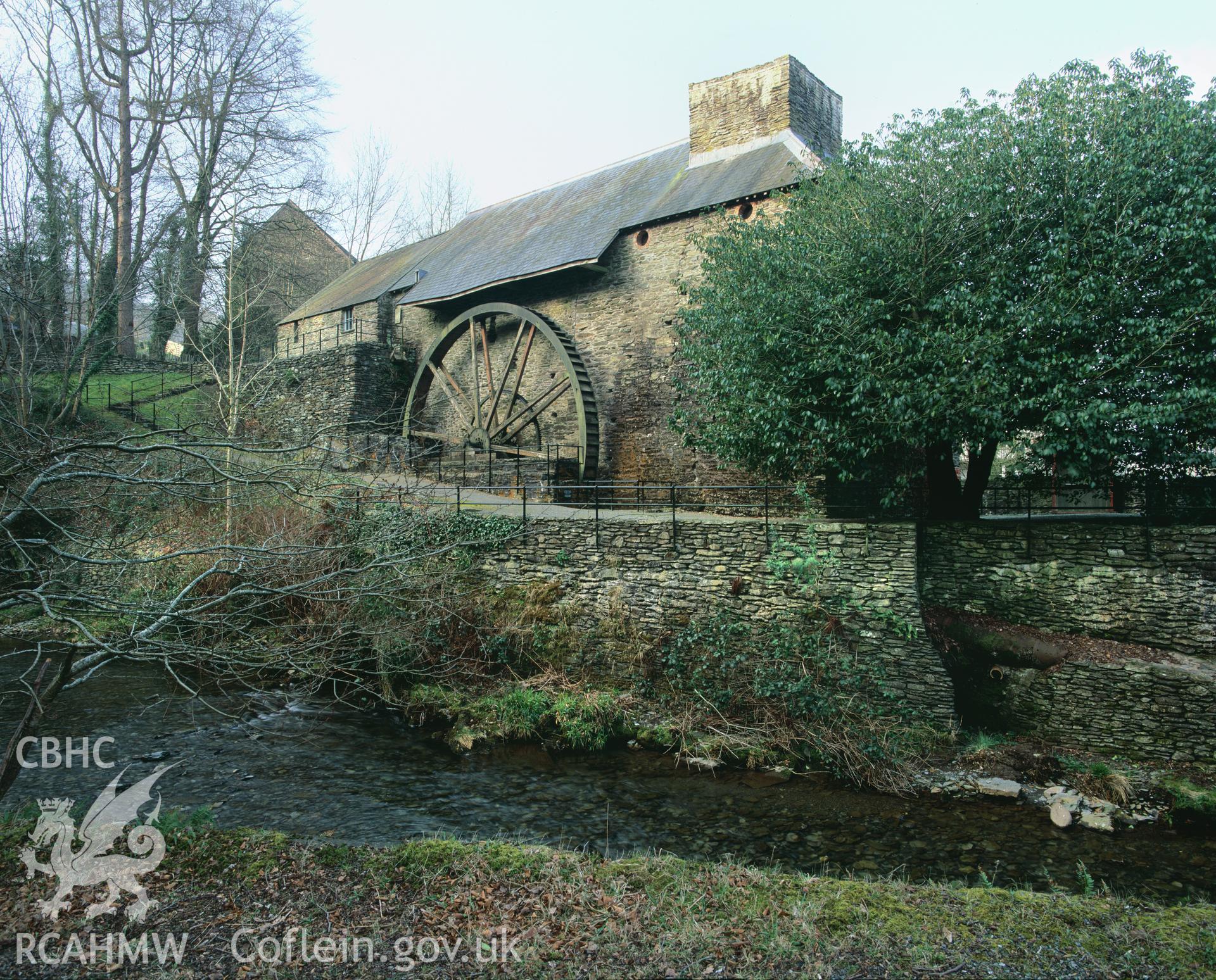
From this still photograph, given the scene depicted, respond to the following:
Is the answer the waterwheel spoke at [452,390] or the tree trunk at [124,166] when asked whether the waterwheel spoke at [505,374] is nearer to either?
the waterwheel spoke at [452,390]

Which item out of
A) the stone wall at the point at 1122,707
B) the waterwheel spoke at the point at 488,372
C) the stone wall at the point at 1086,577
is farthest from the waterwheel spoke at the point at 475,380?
the stone wall at the point at 1122,707

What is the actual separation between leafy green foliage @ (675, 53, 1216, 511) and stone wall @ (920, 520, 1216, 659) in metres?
0.74

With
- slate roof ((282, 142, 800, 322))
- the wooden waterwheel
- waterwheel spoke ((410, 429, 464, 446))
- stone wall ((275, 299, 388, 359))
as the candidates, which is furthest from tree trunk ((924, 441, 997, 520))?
stone wall ((275, 299, 388, 359))

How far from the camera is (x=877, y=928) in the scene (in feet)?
12.3

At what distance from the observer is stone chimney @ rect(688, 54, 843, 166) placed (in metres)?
13.2

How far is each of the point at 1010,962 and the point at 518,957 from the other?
224 cm

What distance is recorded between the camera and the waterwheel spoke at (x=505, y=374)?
14656 mm

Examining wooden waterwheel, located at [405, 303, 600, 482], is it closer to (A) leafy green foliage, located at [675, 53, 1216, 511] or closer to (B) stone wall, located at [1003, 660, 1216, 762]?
(A) leafy green foliage, located at [675, 53, 1216, 511]

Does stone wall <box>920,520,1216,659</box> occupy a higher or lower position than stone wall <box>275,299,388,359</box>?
lower

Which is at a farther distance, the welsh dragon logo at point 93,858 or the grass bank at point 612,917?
the welsh dragon logo at point 93,858

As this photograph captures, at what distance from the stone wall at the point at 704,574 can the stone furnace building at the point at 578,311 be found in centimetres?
357

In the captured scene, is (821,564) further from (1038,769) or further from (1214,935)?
(1214,935)

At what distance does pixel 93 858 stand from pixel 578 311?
12095 millimetres

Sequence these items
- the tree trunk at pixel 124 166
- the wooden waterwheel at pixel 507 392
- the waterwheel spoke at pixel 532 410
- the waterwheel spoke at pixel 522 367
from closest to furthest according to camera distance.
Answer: the wooden waterwheel at pixel 507 392 < the waterwheel spoke at pixel 522 367 < the waterwheel spoke at pixel 532 410 < the tree trunk at pixel 124 166
